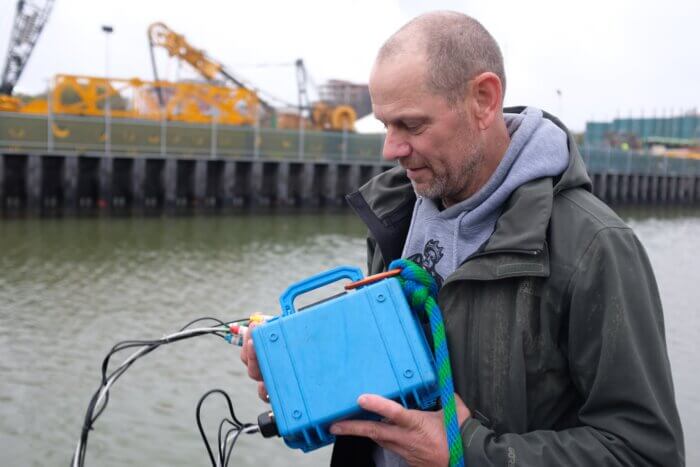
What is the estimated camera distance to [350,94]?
65.1 meters

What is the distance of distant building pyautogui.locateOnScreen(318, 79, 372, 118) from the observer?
181 feet

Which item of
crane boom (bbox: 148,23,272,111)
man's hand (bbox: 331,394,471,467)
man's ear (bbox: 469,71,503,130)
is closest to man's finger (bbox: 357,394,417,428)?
man's hand (bbox: 331,394,471,467)

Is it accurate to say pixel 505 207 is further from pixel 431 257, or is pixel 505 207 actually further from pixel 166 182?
pixel 166 182

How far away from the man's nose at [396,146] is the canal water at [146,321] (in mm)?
4173

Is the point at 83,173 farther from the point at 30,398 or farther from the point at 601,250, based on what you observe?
the point at 601,250

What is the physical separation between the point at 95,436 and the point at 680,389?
5.41 m

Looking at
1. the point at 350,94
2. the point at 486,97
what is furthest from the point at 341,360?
the point at 350,94

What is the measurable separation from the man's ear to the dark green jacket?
0.19 metres

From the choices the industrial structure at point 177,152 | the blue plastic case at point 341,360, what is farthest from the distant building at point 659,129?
the blue plastic case at point 341,360

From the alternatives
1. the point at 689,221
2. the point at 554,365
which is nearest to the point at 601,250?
the point at 554,365

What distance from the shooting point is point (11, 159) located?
20.9 metres

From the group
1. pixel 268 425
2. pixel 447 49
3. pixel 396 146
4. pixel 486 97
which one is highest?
pixel 447 49

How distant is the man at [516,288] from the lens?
5.21 feet

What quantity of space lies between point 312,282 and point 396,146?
1.37 feet
